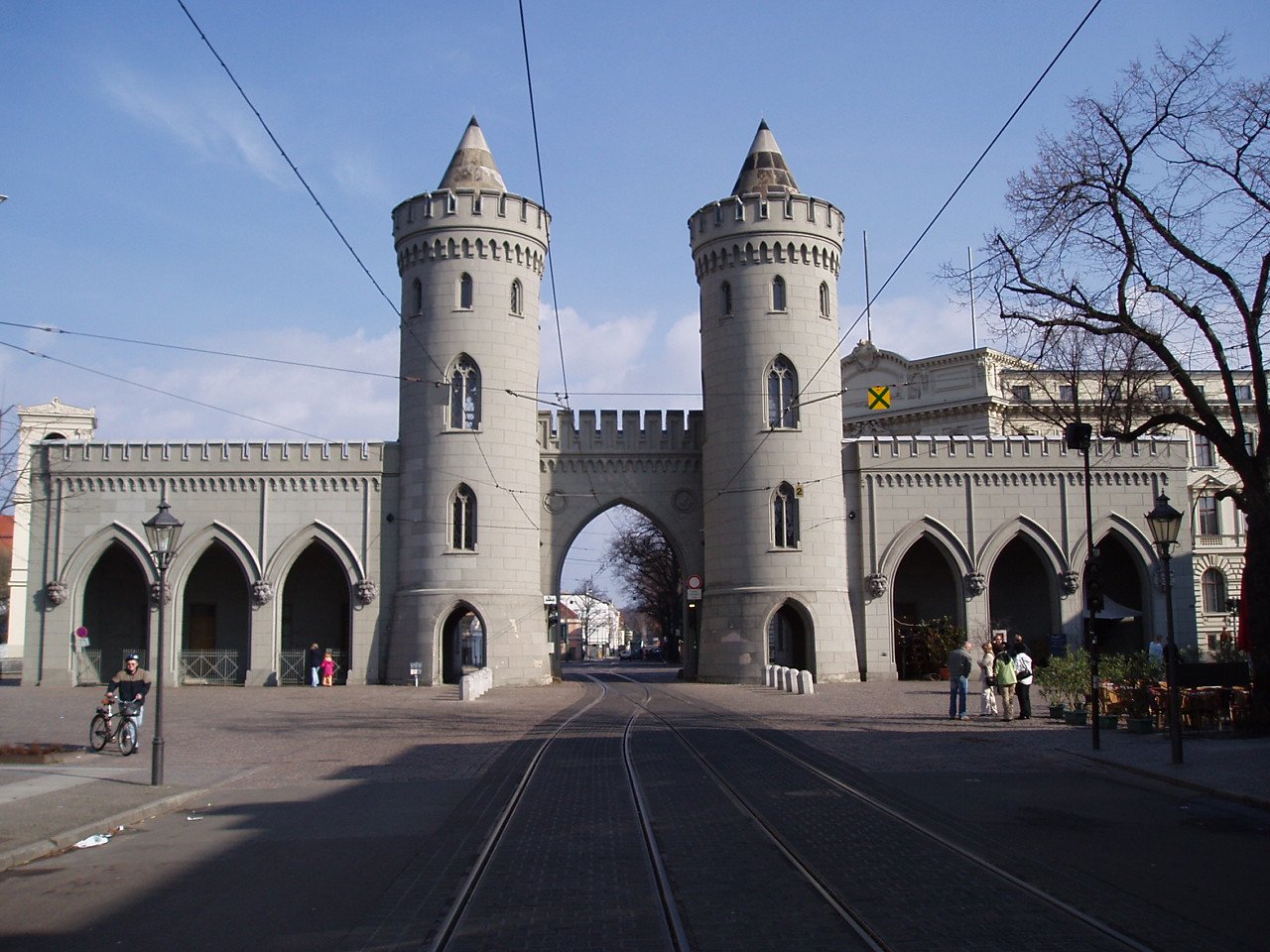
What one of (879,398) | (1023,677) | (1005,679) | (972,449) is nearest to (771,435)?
(879,398)

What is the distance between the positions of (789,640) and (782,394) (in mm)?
10882

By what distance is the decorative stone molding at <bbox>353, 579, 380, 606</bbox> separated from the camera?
132 feet

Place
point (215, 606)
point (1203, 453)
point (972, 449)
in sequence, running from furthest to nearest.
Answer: point (1203, 453)
point (215, 606)
point (972, 449)

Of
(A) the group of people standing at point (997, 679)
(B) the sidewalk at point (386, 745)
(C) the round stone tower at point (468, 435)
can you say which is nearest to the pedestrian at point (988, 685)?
(A) the group of people standing at point (997, 679)

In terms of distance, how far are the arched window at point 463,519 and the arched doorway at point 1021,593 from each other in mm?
18037

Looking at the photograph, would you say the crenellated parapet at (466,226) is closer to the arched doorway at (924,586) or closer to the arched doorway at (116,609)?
the arched doorway at (116,609)

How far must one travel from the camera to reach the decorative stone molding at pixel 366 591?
132ft

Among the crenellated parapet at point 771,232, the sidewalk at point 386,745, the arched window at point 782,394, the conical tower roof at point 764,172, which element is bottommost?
the sidewalk at point 386,745

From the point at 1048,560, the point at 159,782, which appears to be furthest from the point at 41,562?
the point at 1048,560

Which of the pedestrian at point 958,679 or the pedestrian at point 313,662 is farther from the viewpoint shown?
the pedestrian at point 313,662

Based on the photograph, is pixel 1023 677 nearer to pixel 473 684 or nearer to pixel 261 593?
pixel 473 684

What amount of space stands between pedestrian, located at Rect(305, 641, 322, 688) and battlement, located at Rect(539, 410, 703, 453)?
1031 centimetres

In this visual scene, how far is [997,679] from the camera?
22.9 meters

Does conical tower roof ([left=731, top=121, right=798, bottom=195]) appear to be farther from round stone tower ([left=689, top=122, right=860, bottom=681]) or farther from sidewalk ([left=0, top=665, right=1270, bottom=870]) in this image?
sidewalk ([left=0, top=665, right=1270, bottom=870])
